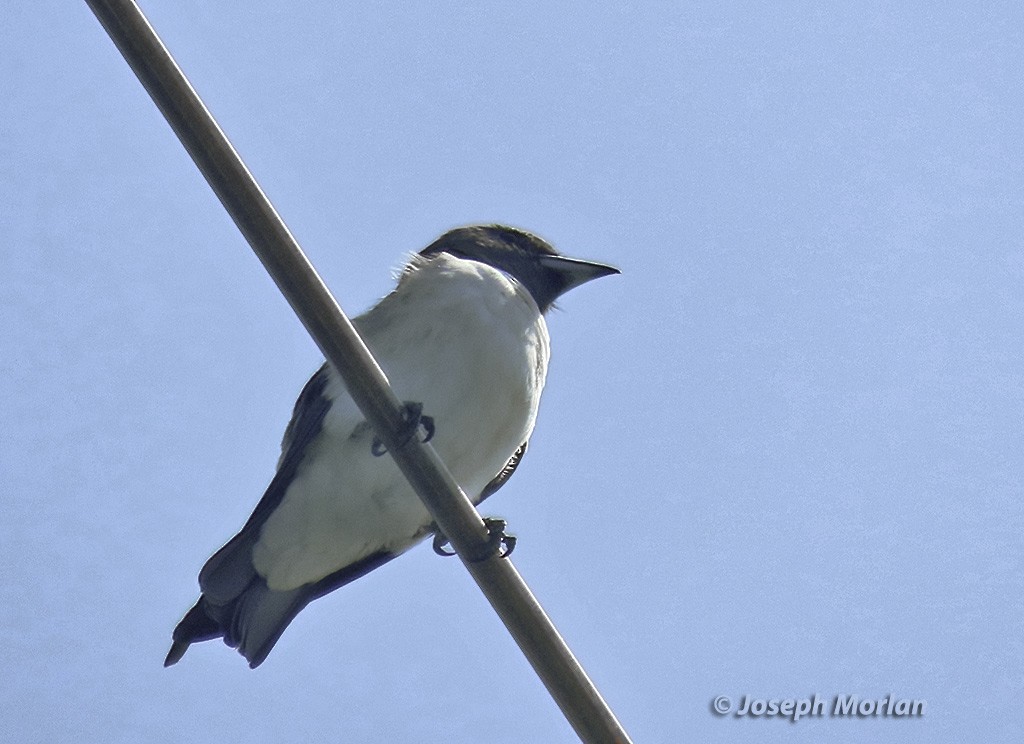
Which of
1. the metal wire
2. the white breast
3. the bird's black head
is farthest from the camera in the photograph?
the bird's black head

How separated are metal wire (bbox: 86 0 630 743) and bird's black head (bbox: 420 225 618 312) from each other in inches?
111

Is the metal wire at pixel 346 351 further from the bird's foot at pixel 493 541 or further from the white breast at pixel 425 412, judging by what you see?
the white breast at pixel 425 412

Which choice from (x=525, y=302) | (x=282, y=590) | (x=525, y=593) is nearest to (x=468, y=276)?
(x=525, y=302)

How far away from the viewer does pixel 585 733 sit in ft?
11.1

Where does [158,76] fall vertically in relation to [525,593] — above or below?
above

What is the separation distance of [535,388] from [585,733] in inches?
92.0

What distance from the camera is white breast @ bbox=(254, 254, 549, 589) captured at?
523cm

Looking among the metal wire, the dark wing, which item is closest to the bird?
the dark wing

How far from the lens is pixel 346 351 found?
10.9 feet

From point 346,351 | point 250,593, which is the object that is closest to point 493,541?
point 346,351

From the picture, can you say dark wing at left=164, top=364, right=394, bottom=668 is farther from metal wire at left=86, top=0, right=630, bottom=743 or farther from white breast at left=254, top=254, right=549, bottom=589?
metal wire at left=86, top=0, right=630, bottom=743

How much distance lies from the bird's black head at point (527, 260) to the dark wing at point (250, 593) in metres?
1.19

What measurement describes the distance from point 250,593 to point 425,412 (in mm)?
1029

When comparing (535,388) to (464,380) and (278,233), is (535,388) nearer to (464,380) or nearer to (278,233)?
(464,380)
